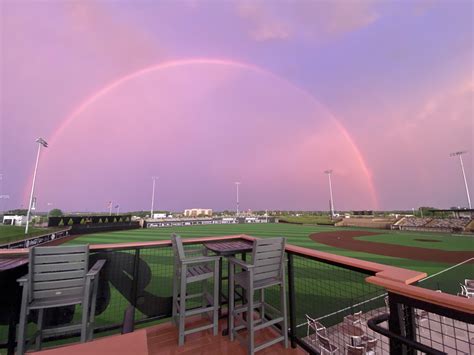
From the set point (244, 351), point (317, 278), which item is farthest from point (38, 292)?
point (317, 278)

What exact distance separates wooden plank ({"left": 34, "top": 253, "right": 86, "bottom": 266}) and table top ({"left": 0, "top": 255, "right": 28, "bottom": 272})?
25cm

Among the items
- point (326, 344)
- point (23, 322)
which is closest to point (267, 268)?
point (23, 322)

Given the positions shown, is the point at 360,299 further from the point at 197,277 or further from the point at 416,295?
the point at 416,295

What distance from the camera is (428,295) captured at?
35.8 inches

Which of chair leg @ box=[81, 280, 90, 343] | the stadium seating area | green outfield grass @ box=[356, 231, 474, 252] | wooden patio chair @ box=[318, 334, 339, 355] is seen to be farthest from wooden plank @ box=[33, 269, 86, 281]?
the stadium seating area

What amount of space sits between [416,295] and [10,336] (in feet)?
10.1

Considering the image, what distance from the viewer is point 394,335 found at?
101cm

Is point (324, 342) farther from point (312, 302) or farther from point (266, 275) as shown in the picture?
point (266, 275)

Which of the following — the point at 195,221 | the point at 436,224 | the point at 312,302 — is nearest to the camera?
the point at 312,302

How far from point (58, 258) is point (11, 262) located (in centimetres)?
57

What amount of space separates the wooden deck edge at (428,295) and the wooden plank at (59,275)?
7.30 feet

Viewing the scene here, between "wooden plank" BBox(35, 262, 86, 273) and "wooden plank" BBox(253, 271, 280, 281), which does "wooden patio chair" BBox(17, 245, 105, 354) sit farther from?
"wooden plank" BBox(253, 271, 280, 281)

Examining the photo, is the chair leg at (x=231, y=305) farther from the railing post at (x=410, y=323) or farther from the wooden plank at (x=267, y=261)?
the railing post at (x=410, y=323)

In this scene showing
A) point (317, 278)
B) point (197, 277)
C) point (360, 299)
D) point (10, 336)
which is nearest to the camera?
point (10, 336)
